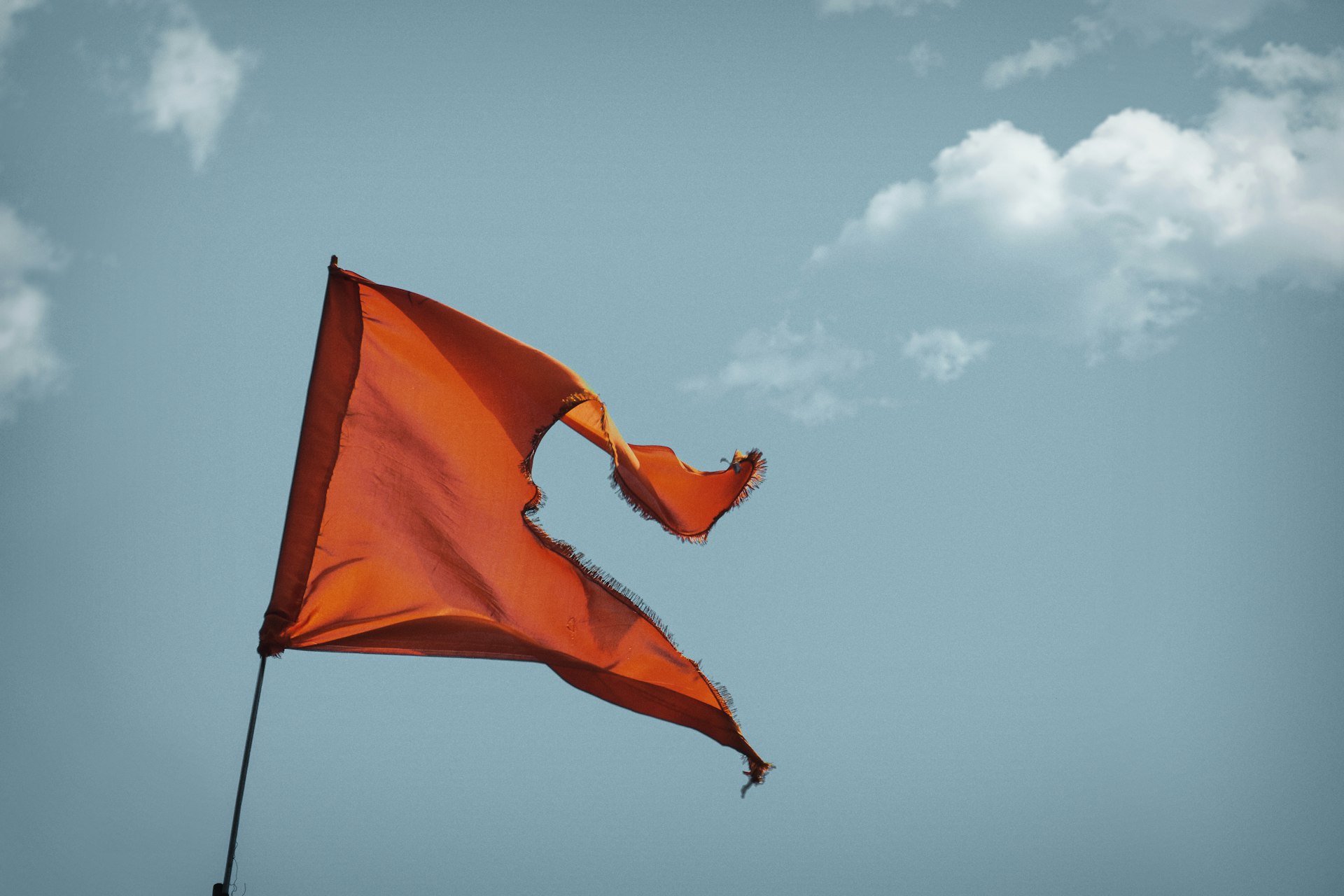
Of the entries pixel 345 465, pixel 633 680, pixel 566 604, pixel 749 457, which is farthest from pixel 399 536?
pixel 749 457

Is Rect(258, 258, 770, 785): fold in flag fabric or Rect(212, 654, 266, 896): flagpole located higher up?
Rect(258, 258, 770, 785): fold in flag fabric

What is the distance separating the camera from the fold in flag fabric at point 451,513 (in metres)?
9.65

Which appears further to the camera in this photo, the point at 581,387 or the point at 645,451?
the point at 645,451

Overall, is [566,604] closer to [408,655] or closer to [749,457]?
[408,655]

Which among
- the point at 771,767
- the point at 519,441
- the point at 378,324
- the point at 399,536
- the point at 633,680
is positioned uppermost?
the point at 378,324

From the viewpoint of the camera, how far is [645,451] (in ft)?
39.6

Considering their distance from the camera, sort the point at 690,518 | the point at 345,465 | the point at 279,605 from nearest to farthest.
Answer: the point at 279,605
the point at 345,465
the point at 690,518

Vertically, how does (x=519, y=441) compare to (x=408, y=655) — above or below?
above

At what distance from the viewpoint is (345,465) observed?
9891 mm

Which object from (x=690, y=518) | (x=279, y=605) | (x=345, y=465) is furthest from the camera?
(x=690, y=518)

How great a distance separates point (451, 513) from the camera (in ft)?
33.6

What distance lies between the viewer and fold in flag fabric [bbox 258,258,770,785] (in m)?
9.65

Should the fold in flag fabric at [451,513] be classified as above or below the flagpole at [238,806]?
above

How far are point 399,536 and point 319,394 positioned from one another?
4.18 ft
